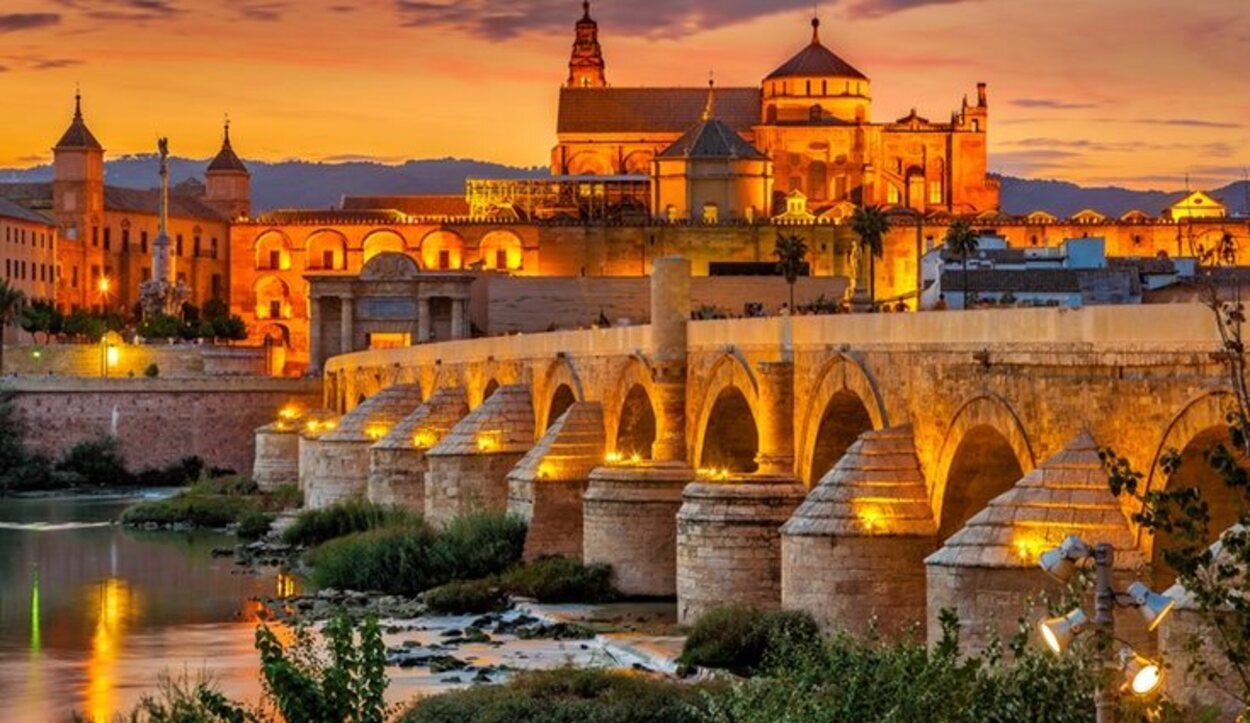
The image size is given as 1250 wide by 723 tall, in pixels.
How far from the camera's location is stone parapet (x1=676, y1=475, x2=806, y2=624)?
93.7 ft

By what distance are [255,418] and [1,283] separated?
19.1m

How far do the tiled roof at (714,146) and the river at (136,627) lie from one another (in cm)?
4568

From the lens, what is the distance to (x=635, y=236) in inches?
3782

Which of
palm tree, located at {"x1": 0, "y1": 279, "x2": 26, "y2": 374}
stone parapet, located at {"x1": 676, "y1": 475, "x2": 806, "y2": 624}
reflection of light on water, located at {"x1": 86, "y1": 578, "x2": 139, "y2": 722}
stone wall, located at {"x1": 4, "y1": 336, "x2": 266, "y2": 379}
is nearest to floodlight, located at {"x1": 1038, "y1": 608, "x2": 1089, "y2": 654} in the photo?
reflection of light on water, located at {"x1": 86, "y1": 578, "x2": 139, "y2": 722}

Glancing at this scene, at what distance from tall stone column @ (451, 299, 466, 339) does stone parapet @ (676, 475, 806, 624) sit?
53.5 metres

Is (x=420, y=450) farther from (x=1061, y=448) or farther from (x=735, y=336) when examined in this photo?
(x=1061, y=448)

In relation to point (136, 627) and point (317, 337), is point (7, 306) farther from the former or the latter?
point (136, 627)

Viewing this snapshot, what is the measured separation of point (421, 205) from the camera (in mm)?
117875

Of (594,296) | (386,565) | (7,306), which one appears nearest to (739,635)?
(386,565)

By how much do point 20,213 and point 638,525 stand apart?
84.9 m

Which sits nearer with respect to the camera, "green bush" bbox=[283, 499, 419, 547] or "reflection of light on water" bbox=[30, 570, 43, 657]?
"reflection of light on water" bbox=[30, 570, 43, 657]

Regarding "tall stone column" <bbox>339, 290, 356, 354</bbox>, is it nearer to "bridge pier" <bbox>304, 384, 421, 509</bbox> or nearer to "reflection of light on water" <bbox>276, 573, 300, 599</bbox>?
"bridge pier" <bbox>304, 384, 421, 509</bbox>

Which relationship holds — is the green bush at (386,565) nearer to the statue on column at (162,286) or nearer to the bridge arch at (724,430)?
the bridge arch at (724,430)

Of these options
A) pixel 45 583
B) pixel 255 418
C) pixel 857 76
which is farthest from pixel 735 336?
pixel 857 76
